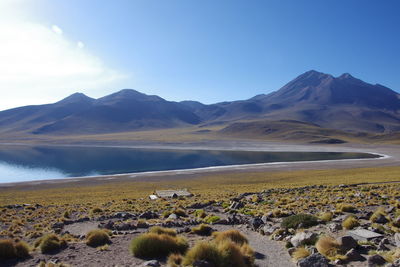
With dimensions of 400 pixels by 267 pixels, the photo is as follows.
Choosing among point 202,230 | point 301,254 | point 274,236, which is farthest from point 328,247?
point 202,230

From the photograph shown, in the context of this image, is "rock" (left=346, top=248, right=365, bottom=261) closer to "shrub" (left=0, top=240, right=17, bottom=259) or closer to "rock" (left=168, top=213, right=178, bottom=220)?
"rock" (left=168, top=213, right=178, bottom=220)

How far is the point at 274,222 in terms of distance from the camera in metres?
14.3

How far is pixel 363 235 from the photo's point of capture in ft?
34.0

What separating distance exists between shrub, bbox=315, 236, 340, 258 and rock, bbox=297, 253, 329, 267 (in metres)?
0.94

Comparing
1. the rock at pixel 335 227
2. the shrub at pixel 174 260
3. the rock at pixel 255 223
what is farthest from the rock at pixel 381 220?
the shrub at pixel 174 260

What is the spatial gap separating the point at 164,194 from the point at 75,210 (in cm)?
1011

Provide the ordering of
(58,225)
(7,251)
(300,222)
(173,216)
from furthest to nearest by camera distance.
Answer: (173,216), (58,225), (300,222), (7,251)

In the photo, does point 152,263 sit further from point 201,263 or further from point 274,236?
point 274,236

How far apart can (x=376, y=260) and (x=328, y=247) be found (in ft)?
4.54

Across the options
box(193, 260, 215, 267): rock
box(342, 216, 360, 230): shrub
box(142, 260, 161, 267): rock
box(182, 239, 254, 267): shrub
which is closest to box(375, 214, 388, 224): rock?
box(342, 216, 360, 230): shrub

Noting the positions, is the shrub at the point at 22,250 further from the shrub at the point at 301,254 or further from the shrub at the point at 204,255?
the shrub at the point at 301,254

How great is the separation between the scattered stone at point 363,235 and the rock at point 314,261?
9.07ft

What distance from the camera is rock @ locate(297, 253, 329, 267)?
316 inches

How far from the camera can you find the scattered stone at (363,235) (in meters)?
10.1
